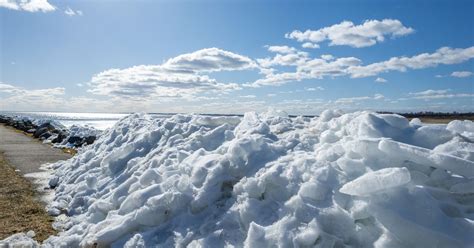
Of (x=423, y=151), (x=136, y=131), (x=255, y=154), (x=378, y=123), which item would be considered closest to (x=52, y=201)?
(x=136, y=131)

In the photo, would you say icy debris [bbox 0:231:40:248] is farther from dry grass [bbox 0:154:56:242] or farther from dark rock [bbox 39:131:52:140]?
dark rock [bbox 39:131:52:140]

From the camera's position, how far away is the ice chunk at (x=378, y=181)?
3389 millimetres

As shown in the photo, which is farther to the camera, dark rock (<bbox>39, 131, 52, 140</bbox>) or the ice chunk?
dark rock (<bbox>39, 131, 52, 140</bbox>)

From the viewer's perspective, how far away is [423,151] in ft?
12.2

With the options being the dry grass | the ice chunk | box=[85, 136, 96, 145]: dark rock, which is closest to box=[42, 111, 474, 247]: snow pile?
the ice chunk

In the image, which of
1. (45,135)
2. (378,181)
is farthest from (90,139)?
(378,181)

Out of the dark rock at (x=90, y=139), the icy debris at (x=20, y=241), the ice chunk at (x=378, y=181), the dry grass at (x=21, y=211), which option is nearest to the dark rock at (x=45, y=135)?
the dark rock at (x=90, y=139)

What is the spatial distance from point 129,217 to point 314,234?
8.08 ft

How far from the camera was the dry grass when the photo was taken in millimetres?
5486

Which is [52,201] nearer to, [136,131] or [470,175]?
[136,131]

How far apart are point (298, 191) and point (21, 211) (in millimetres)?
5217

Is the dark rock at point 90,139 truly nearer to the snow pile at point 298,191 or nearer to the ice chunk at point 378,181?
the snow pile at point 298,191

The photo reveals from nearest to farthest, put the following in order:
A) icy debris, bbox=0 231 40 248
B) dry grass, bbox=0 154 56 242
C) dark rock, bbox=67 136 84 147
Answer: icy debris, bbox=0 231 40 248
dry grass, bbox=0 154 56 242
dark rock, bbox=67 136 84 147

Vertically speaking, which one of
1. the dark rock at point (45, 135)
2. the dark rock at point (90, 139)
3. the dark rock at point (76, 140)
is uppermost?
the dark rock at point (90, 139)
